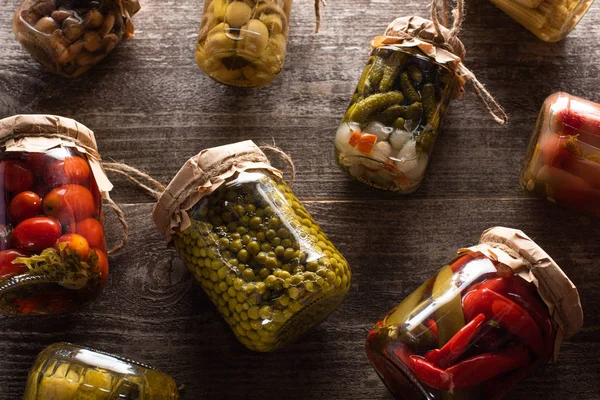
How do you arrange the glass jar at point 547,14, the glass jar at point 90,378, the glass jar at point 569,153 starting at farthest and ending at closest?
the glass jar at point 547,14 < the glass jar at point 569,153 < the glass jar at point 90,378

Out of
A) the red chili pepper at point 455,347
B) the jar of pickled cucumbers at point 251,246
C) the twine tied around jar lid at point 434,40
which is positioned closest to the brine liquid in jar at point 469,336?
the red chili pepper at point 455,347

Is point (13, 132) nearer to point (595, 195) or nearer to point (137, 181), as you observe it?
point (137, 181)

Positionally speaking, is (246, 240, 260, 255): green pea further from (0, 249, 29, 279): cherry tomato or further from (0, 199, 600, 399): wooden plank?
(0, 249, 29, 279): cherry tomato

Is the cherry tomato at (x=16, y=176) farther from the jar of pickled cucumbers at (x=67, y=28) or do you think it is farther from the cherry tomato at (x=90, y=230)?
the jar of pickled cucumbers at (x=67, y=28)

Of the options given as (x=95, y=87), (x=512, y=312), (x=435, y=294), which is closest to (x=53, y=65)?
(x=95, y=87)

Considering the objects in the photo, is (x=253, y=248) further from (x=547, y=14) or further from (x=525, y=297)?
(x=547, y=14)

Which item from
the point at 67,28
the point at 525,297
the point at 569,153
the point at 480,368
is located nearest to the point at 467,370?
the point at 480,368
